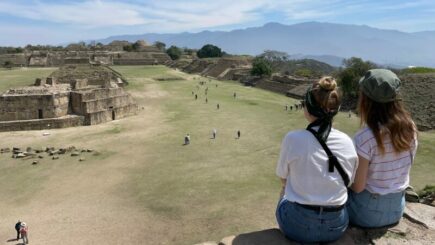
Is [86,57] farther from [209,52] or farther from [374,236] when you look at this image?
[374,236]

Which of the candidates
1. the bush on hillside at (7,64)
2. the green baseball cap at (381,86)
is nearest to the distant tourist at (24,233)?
the green baseball cap at (381,86)

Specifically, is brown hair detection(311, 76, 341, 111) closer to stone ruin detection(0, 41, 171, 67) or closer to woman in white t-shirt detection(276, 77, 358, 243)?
woman in white t-shirt detection(276, 77, 358, 243)

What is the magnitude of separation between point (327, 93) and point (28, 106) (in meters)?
25.3

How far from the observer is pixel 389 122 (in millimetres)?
3248

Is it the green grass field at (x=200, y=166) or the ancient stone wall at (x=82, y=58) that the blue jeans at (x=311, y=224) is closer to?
the green grass field at (x=200, y=166)

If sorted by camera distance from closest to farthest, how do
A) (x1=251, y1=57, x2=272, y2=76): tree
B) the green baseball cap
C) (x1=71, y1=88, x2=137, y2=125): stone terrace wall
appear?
the green baseball cap, (x1=71, y1=88, x2=137, y2=125): stone terrace wall, (x1=251, y1=57, x2=272, y2=76): tree

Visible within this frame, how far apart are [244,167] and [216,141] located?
4876mm

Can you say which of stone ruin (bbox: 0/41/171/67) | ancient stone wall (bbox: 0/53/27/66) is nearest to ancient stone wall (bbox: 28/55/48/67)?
stone ruin (bbox: 0/41/171/67)

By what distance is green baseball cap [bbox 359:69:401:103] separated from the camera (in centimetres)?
318

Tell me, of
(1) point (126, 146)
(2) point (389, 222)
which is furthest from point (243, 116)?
Result: (2) point (389, 222)

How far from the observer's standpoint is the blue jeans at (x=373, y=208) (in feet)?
11.1

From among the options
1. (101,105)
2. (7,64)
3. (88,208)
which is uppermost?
(7,64)

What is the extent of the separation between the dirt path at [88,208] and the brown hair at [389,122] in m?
7.74

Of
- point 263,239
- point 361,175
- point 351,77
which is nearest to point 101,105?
point 351,77
